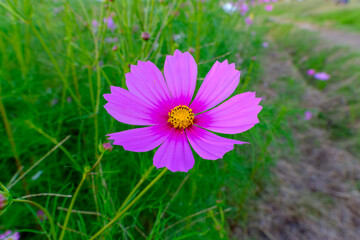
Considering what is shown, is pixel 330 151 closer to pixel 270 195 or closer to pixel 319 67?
pixel 270 195

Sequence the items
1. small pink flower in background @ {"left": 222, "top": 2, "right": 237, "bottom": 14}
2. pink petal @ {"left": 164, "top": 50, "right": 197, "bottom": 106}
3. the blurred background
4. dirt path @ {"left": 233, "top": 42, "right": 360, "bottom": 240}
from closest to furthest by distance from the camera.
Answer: pink petal @ {"left": 164, "top": 50, "right": 197, "bottom": 106} → the blurred background → dirt path @ {"left": 233, "top": 42, "right": 360, "bottom": 240} → small pink flower in background @ {"left": 222, "top": 2, "right": 237, "bottom": 14}

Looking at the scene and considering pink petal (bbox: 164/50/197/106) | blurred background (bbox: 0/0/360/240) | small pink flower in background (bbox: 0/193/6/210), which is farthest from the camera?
blurred background (bbox: 0/0/360/240)

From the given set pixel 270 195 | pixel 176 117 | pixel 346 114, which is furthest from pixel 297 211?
pixel 346 114

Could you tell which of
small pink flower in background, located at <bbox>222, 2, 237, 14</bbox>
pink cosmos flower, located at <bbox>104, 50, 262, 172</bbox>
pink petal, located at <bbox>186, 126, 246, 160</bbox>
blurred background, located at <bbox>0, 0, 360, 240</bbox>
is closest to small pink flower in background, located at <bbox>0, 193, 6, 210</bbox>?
blurred background, located at <bbox>0, 0, 360, 240</bbox>

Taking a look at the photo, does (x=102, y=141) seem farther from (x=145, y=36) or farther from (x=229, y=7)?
(x=229, y=7)

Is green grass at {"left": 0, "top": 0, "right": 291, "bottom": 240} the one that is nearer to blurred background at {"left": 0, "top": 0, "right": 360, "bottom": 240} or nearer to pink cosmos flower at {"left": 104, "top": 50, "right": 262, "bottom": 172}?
blurred background at {"left": 0, "top": 0, "right": 360, "bottom": 240}

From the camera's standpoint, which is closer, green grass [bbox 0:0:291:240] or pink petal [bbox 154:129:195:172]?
pink petal [bbox 154:129:195:172]

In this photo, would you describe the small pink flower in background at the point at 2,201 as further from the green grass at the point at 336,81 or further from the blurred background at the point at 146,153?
the green grass at the point at 336,81

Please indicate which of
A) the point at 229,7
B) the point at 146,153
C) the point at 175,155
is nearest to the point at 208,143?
the point at 175,155
